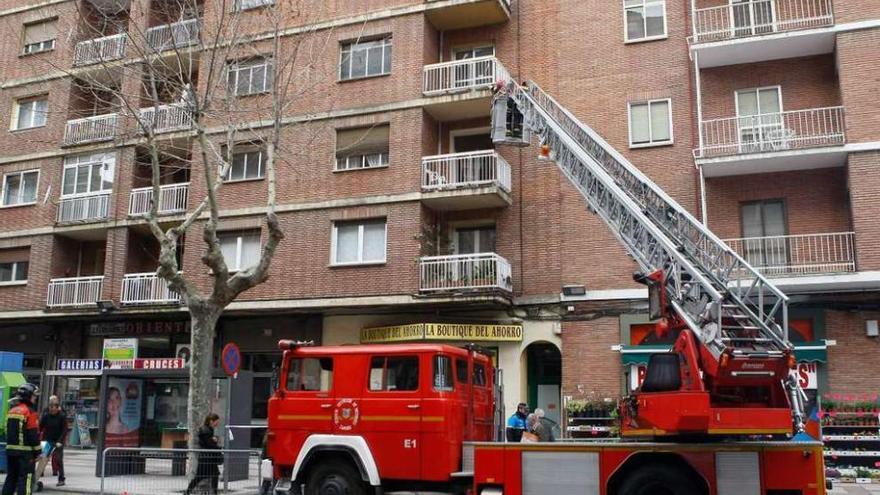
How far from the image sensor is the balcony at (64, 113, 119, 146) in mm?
25078

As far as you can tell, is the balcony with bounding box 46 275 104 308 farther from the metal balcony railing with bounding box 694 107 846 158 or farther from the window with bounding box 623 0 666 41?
the metal balcony railing with bounding box 694 107 846 158

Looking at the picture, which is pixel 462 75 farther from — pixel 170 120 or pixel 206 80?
pixel 170 120

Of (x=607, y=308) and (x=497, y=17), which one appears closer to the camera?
(x=607, y=308)

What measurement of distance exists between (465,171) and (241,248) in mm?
7065

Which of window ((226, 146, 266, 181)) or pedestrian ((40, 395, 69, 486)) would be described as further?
window ((226, 146, 266, 181))

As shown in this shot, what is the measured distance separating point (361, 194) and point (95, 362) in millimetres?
8176

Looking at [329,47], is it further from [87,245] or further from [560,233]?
[87,245]

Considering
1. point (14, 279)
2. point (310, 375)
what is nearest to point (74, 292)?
point (14, 279)

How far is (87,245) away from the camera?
26891 millimetres

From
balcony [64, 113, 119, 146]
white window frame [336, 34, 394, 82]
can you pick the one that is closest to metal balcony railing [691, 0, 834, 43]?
white window frame [336, 34, 394, 82]

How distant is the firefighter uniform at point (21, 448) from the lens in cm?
1129

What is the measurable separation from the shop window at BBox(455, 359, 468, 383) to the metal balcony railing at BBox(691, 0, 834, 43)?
38.9 feet

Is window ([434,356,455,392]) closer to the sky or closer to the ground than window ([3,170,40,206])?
closer to the ground

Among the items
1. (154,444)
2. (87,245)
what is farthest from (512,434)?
(87,245)
